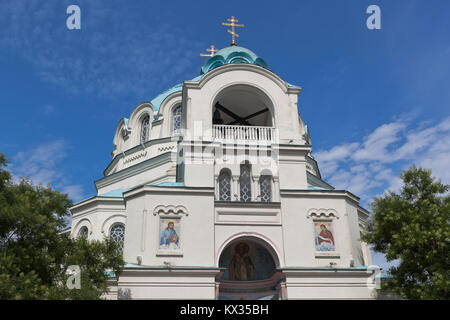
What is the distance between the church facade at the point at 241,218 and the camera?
1614 centimetres

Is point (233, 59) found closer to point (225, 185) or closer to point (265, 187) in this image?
point (225, 185)

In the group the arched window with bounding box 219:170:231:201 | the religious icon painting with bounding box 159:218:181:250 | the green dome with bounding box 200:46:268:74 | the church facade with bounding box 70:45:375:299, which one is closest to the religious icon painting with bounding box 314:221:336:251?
the church facade with bounding box 70:45:375:299

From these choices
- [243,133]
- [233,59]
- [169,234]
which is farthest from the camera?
[233,59]

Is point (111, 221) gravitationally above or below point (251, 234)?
above

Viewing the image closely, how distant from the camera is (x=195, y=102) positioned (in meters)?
19.0

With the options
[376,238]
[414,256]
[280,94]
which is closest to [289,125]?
[280,94]

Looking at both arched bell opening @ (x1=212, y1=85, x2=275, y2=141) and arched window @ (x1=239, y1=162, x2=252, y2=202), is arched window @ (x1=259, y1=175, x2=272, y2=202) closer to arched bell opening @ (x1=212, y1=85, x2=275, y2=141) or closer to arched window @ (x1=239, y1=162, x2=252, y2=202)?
arched window @ (x1=239, y1=162, x2=252, y2=202)

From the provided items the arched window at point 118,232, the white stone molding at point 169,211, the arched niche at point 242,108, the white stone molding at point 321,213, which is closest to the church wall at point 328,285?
the white stone molding at point 321,213

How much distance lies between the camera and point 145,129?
29.1m

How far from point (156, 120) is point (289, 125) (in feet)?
37.6

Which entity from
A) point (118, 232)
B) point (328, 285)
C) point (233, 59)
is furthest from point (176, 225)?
point (233, 59)

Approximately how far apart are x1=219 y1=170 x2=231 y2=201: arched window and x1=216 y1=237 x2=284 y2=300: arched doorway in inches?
76.2

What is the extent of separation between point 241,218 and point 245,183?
186 centimetres

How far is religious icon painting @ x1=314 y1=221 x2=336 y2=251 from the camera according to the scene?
16.9 metres
